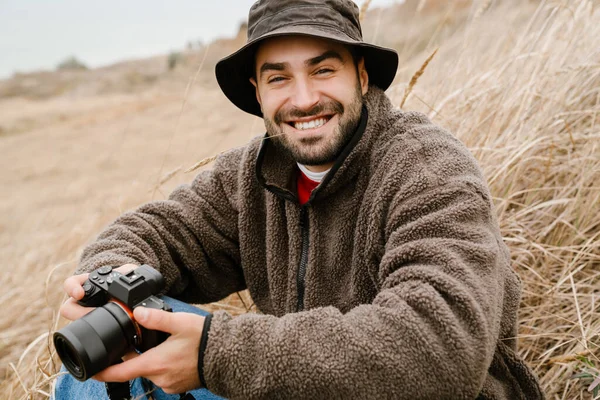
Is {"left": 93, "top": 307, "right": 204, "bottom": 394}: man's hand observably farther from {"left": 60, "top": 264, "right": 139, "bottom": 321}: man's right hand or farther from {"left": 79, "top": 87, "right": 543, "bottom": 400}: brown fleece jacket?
{"left": 60, "top": 264, "right": 139, "bottom": 321}: man's right hand

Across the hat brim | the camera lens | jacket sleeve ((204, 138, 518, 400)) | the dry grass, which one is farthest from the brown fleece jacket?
the dry grass

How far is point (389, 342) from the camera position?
107 centimetres

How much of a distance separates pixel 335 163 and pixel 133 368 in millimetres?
756

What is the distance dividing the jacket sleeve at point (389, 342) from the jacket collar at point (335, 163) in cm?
42

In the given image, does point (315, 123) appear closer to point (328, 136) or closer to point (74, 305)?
point (328, 136)

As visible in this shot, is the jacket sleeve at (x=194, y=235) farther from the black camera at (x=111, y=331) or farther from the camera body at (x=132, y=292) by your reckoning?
the black camera at (x=111, y=331)

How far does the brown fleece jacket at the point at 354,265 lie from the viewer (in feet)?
3.53

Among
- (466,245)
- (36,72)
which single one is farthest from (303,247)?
(36,72)

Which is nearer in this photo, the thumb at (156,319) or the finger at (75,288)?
the thumb at (156,319)

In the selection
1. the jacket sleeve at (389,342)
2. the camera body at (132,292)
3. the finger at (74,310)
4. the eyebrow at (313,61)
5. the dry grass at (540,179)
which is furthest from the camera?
the dry grass at (540,179)

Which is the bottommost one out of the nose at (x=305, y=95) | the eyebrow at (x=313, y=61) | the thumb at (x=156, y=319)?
the thumb at (x=156, y=319)

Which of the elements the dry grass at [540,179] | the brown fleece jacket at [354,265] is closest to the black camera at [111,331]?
the brown fleece jacket at [354,265]

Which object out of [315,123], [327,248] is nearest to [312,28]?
[315,123]

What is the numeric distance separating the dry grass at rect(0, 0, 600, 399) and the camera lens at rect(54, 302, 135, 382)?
572 millimetres
